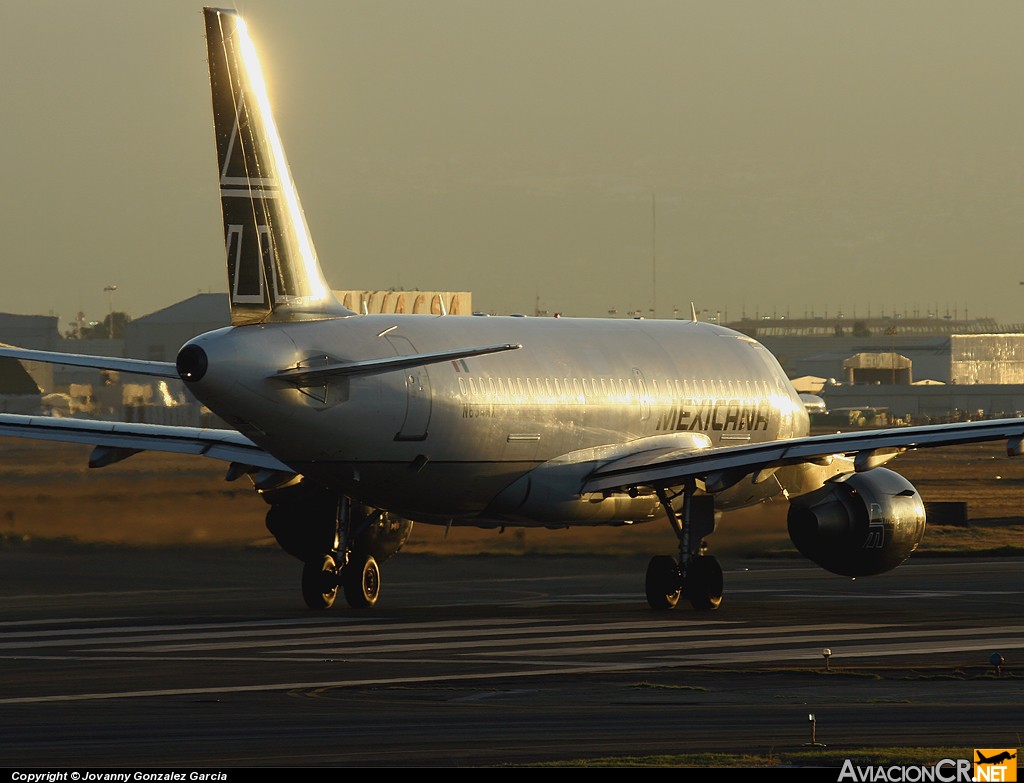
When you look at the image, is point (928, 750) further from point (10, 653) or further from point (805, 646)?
point (10, 653)

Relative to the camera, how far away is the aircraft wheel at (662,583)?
3195 centimetres

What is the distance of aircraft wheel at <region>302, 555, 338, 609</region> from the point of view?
3180cm

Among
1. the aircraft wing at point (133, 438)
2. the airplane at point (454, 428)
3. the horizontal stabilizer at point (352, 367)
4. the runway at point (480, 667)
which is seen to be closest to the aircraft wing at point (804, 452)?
the airplane at point (454, 428)

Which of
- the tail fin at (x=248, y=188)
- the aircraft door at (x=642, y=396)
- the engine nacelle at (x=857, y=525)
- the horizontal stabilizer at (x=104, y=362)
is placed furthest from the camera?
the aircraft door at (x=642, y=396)

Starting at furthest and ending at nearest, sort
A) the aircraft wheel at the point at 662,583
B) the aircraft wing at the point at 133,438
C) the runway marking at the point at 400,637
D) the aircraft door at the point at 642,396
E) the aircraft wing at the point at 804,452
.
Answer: the aircraft door at the point at 642,396
the aircraft wing at the point at 133,438
the aircraft wheel at the point at 662,583
the aircraft wing at the point at 804,452
the runway marking at the point at 400,637

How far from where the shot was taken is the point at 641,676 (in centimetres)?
2148

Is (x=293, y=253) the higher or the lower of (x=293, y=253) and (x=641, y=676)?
the higher

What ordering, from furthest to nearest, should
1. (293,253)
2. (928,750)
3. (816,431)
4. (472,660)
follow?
(816,431) → (293,253) → (472,660) → (928,750)

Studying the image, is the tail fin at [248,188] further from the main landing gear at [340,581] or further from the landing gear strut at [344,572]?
the main landing gear at [340,581]

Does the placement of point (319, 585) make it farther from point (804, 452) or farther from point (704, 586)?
point (804, 452)

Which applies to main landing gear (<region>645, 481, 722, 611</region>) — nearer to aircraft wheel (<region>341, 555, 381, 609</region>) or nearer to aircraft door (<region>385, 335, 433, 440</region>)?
aircraft wheel (<region>341, 555, 381, 609</region>)

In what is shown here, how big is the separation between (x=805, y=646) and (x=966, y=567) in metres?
17.0

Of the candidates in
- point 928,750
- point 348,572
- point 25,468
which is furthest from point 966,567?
point 928,750

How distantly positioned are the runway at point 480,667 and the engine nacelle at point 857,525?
0.79m
